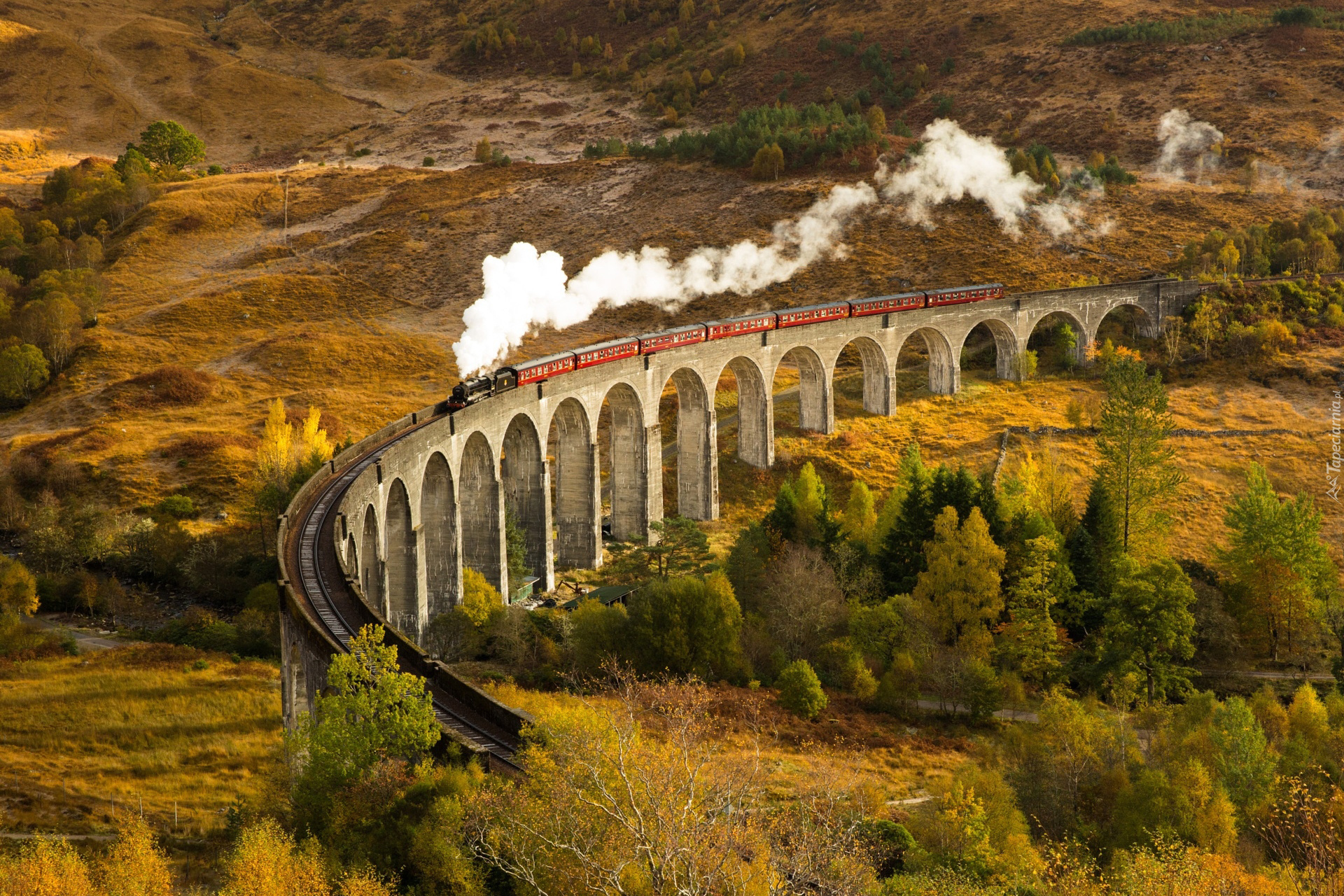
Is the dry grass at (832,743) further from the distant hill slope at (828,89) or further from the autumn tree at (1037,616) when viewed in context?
the distant hill slope at (828,89)

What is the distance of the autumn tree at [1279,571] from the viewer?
53.8m

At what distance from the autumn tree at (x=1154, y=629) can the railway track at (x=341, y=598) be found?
29.0 m

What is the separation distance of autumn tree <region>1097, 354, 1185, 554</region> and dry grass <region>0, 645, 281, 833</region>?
40923 mm

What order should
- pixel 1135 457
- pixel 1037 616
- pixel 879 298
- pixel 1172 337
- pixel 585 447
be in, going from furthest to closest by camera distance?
pixel 1172 337, pixel 879 298, pixel 585 447, pixel 1135 457, pixel 1037 616

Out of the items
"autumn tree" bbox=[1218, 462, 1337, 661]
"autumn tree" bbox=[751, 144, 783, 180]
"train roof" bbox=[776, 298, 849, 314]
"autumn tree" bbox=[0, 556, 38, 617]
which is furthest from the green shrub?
"autumn tree" bbox=[0, 556, 38, 617]

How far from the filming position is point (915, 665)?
4991 cm

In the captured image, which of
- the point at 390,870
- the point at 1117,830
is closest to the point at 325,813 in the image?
the point at 390,870

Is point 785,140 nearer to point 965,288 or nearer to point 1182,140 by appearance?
point 1182,140

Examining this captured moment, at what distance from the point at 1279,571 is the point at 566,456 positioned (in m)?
35.7

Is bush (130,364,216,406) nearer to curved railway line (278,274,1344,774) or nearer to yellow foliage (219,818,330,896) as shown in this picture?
curved railway line (278,274,1344,774)

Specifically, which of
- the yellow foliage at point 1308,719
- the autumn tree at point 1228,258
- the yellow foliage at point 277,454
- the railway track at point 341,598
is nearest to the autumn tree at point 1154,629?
the yellow foliage at point 1308,719

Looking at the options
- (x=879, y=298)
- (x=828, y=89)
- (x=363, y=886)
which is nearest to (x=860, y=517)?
(x=879, y=298)

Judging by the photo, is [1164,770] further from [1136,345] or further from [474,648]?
[1136,345]

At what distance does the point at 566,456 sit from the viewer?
65.2m
